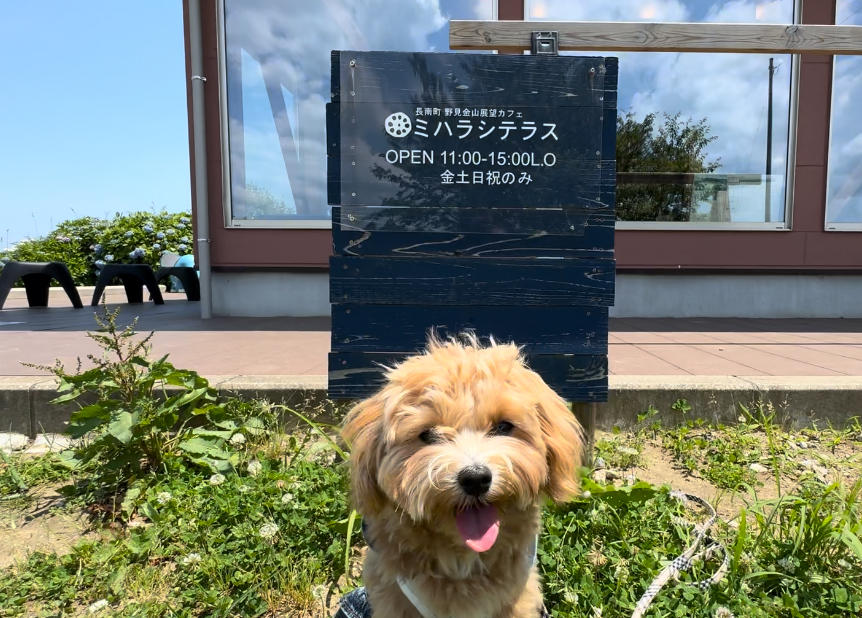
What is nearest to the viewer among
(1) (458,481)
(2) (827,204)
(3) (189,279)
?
(1) (458,481)

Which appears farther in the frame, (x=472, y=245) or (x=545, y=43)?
(x=545, y=43)

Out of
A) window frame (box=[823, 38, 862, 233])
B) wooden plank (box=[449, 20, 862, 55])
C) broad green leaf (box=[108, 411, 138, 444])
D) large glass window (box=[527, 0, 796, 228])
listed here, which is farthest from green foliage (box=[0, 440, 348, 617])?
window frame (box=[823, 38, 862, 233])

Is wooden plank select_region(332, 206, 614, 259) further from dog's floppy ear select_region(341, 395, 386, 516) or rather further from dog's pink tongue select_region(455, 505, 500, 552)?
dog's pink tongue select_region(455, 505, 500, 552)

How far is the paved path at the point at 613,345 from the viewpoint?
4145 millimetres

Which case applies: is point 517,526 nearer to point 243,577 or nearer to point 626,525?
point 626,525

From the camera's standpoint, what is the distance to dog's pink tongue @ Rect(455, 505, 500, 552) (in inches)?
55.8

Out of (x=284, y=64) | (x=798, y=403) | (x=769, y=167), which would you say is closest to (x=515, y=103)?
(x=798, y=403)

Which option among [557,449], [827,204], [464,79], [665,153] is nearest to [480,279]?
[464,79]

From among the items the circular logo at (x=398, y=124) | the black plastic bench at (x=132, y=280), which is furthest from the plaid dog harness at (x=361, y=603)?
the black plastic bench at (x=132, y=280)

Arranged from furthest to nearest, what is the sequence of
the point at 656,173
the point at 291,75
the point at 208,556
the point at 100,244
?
the point at 100,244
the point at 656,173
the point at 291,75
the point at 208,556

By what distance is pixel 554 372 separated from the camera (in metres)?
2.63

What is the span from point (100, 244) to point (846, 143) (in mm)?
18676

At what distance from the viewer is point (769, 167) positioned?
7.95 meters

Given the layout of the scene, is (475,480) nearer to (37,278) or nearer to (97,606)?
(97,606)
